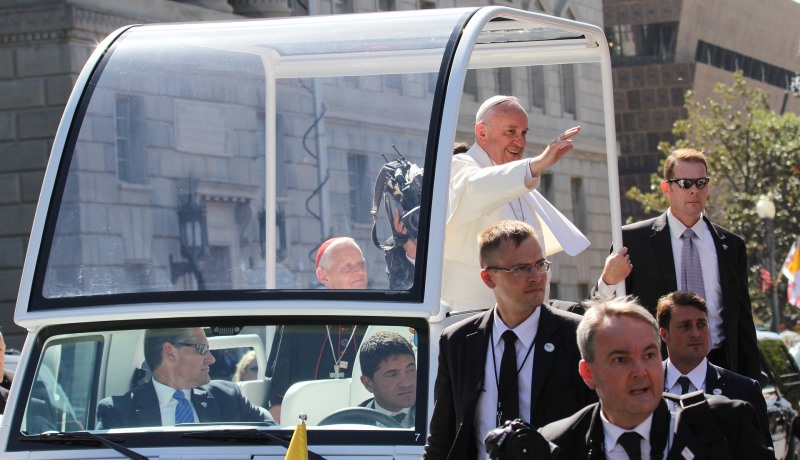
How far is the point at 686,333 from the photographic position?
22.1 ft

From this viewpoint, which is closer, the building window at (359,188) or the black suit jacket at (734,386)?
the black suit jacket at (734,386)

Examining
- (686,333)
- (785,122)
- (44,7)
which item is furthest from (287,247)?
(785,122)

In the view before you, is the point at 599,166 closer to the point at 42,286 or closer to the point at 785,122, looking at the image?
the point at 785,122

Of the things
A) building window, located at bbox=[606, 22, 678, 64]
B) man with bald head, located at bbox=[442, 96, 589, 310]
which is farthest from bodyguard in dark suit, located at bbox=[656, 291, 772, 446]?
building window, located at bbox=[606, 22, 678, 64]

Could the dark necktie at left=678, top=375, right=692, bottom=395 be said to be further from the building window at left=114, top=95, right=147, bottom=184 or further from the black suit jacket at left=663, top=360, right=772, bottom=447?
the building window at left=114, top=95, right=147, bottom=184

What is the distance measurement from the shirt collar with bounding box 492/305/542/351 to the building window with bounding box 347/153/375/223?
1520mm

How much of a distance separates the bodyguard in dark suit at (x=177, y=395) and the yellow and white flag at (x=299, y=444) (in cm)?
44

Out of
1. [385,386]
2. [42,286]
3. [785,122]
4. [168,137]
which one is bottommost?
[385,386]

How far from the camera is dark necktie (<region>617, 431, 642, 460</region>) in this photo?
14.1 feet

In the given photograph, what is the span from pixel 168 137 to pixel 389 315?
1488 millimetres

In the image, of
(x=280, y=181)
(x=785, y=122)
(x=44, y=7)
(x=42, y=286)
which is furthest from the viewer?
(x=785, y=122)

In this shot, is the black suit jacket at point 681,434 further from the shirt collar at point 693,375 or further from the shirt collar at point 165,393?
the shirt collar at point 165,393

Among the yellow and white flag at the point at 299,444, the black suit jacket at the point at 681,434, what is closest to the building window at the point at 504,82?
the yellow and white flag at the point at 299,444

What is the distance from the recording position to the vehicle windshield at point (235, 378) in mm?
6324
